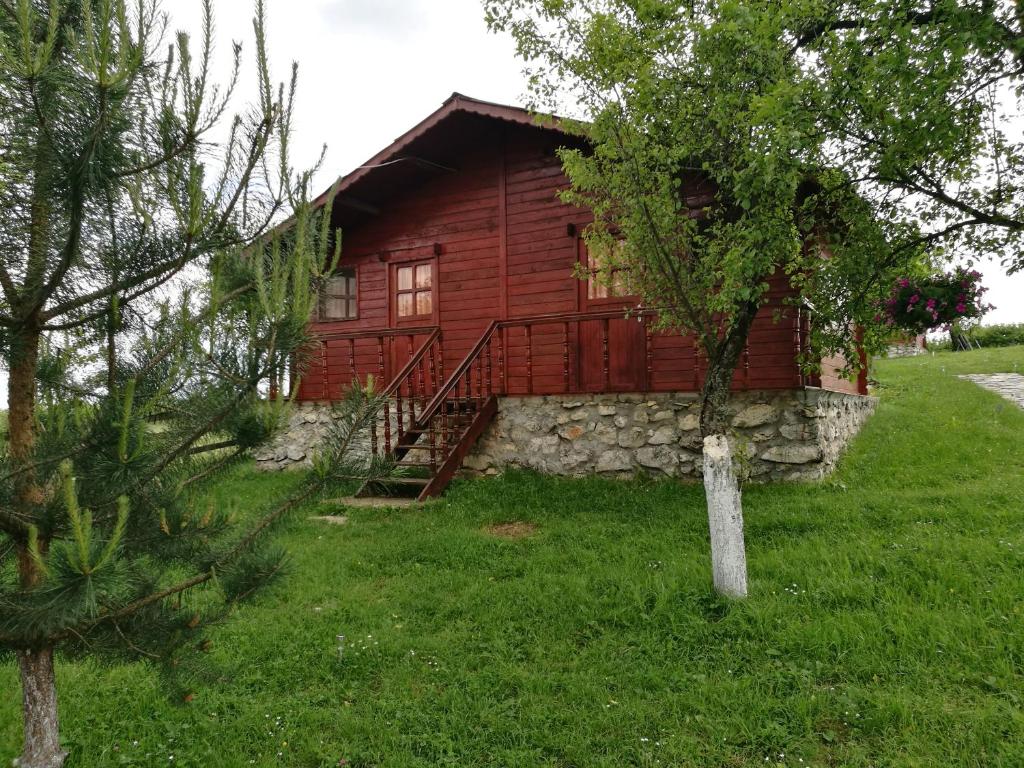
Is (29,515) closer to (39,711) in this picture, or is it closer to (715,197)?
(39,711)

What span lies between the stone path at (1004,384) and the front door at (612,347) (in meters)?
7.46

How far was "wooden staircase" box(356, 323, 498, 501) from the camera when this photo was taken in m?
7.67

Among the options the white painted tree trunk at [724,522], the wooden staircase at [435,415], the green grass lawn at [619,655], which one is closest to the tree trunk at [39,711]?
the green grass lawn at [619,655]

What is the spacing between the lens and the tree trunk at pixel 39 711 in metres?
2.37

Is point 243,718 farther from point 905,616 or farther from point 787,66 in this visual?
point 787,66

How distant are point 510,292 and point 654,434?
279 cm

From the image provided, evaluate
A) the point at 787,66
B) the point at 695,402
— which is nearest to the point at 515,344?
the point at 695,402

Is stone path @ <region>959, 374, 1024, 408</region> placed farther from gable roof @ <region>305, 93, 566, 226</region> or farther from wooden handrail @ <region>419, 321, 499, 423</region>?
gable roof @ <region>305, 93, 566, 226</region>

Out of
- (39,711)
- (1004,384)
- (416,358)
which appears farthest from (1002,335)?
(39,711)

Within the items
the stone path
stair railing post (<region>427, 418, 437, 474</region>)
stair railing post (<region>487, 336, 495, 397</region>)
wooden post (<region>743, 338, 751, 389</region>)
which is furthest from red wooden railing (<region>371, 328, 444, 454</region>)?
the stone path

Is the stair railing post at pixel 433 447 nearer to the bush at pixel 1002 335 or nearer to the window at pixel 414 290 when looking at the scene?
the window at pixel 414 290

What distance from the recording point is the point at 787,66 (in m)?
4.23

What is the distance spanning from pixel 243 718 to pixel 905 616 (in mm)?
3743

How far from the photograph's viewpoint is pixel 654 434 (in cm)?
767
